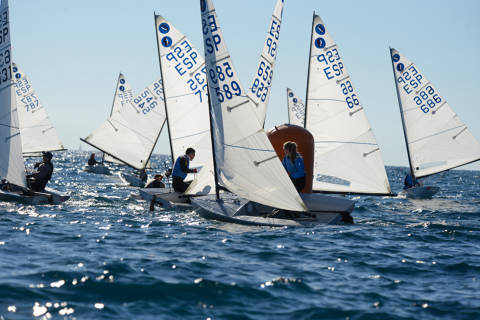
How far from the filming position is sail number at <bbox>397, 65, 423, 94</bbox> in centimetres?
2572

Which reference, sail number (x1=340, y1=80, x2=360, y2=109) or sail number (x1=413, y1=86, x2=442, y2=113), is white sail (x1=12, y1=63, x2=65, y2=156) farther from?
sail number (x1=413, y1=86, x2=442, y2=113)

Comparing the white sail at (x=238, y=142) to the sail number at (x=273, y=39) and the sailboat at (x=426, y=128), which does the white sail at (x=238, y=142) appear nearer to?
the sail number at (x=273, y=39)

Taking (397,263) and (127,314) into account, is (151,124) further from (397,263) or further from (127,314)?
(127,314)

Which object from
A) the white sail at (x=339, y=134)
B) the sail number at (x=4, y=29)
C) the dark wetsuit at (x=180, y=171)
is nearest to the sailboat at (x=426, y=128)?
the white sail at (x=339, y=134)

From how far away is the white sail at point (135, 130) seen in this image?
29.8 metres

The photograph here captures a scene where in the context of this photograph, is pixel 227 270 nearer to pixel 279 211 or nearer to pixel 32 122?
pixel 279 211

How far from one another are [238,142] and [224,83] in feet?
4.87

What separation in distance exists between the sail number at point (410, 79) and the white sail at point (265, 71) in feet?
29.9

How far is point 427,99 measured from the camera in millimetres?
25891

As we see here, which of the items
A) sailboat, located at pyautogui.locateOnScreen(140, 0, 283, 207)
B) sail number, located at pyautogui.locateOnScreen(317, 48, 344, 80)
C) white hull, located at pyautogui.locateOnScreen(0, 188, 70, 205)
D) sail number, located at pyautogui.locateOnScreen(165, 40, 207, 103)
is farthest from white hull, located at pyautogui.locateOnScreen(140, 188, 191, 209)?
sail number, located at pyautogui.locateOnScreen(317, 48, 344, 80)

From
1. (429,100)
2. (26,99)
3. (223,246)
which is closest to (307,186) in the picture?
(223,246)

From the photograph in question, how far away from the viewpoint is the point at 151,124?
30.0 metres

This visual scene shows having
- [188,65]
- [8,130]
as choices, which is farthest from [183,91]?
[8,130]

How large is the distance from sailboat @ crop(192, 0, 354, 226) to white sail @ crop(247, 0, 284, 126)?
4373mm
